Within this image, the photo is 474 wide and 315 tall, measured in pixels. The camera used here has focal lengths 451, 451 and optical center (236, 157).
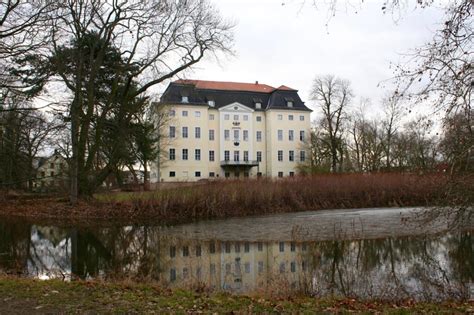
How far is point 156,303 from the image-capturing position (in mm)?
6035

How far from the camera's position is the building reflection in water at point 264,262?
841cm

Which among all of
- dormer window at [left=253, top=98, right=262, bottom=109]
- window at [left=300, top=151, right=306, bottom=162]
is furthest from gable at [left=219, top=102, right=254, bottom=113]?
window at [left=300, top=151, right=306, bottom=162]

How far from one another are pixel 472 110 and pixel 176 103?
57371mm

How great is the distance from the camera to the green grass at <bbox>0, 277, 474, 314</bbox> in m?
5.73

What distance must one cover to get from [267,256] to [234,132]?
180ft

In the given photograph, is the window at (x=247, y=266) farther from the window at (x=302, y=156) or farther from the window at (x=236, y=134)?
the window at (x=302, y=156)

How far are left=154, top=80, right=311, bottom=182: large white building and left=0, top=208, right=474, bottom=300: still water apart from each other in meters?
44.6

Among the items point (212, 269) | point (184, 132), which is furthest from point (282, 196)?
point (184, 132)

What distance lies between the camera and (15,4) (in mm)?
10758

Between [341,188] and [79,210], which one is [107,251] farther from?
[341,188]

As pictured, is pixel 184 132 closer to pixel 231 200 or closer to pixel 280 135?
pixel 280 135

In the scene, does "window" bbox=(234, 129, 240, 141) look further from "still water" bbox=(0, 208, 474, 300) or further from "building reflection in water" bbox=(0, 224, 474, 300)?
"building reflection in water" bbox=(0, 224, 474, 300)

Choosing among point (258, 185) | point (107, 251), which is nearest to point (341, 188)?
point (258, 185)

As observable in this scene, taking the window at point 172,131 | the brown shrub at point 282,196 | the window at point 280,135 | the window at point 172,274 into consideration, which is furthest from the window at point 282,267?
the window at point 280,135
